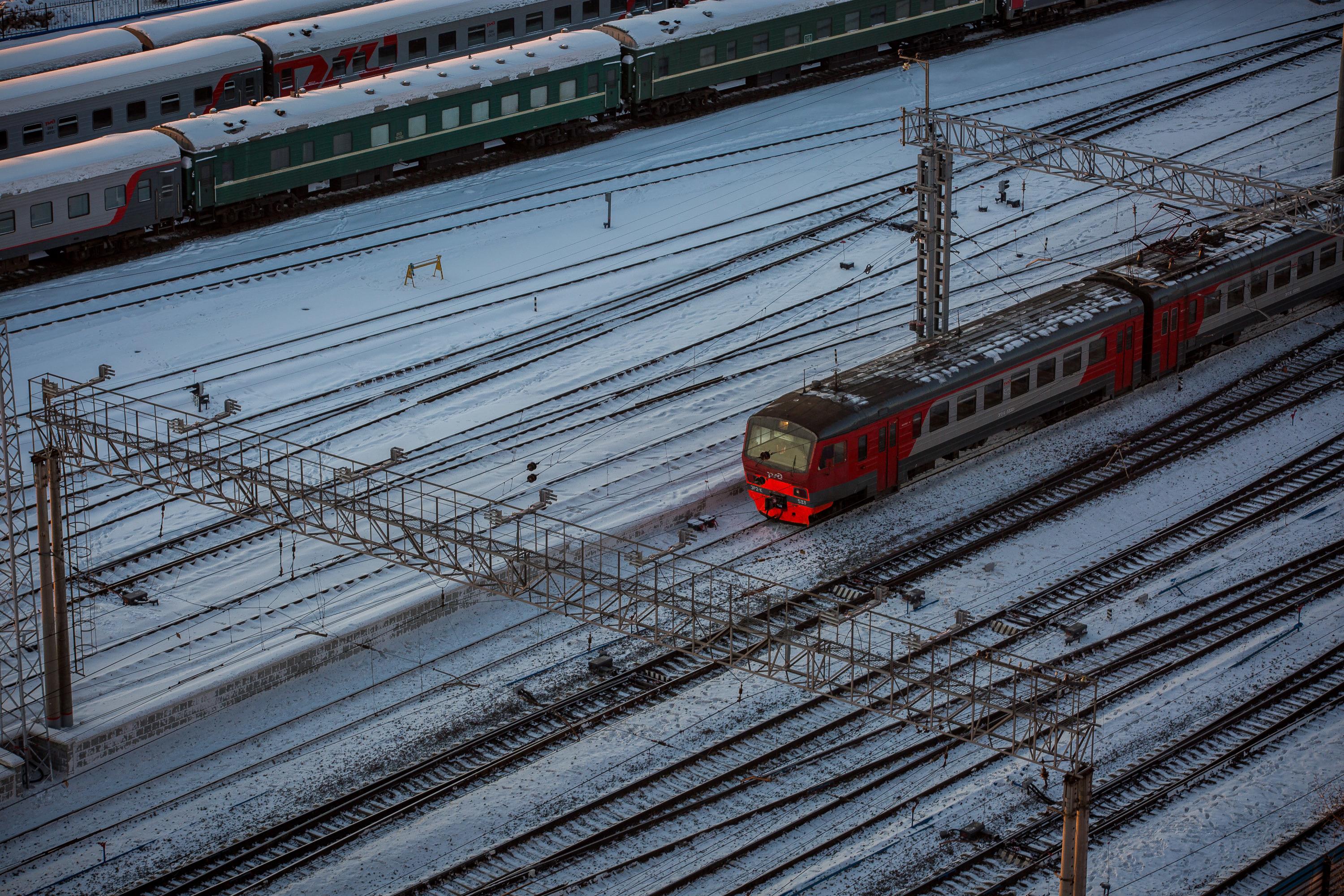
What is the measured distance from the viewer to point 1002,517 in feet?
135

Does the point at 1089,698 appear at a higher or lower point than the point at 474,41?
lower

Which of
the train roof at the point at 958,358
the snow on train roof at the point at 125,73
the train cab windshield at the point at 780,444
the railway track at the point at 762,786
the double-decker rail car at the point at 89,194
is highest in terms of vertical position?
the snow on train roof at the point at 125,73

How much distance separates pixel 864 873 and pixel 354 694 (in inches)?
391

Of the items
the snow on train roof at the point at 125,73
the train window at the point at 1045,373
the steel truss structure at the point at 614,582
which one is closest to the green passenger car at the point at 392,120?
the snow on train roof at the point at 125,73

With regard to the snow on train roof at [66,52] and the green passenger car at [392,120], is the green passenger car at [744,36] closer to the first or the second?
the green passenger car at [392,120]

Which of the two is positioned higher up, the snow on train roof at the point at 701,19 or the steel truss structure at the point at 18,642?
the snow on train roof at the point at 701,19

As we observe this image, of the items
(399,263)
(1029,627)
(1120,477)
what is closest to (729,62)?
(399,263)

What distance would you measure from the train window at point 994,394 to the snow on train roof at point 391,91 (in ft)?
77.2

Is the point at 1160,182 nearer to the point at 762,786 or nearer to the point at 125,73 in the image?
the point at 762,786

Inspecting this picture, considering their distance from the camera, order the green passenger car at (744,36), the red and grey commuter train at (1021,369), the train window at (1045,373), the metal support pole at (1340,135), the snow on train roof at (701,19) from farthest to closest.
→ the snow on train roof at (701,19)
the green passenger car at (744,36)
the metal support pole at (1340,135)
the train window at (1045,373)
the red and grey commuter train at (1021,369)

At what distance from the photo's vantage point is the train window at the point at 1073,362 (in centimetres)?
4406

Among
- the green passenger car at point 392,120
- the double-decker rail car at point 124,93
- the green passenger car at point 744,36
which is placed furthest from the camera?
the green passenger car at point 744,36

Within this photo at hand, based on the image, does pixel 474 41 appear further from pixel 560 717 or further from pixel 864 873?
pixel 864 873

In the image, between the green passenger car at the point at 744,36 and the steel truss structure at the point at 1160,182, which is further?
the green passenger car at the point at 744,36
